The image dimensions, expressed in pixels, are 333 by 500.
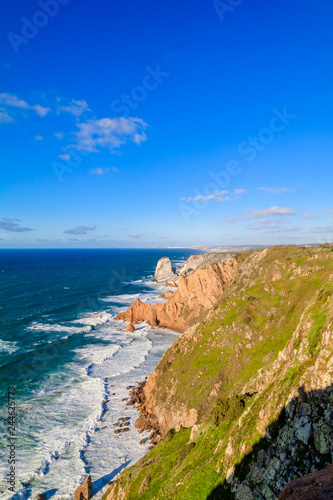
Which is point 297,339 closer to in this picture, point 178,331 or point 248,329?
point 248,329

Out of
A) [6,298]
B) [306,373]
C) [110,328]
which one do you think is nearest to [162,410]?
[306,373]

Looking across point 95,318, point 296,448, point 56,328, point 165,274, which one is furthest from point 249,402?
point 165,274

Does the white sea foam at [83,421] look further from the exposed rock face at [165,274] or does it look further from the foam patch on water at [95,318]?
the exposed rock face at [165,274]

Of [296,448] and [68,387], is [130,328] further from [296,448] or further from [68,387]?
[296,448]

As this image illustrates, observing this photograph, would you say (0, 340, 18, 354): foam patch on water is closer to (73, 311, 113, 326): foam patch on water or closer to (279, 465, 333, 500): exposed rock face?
(73, 311, 113, 326): foam patch on water

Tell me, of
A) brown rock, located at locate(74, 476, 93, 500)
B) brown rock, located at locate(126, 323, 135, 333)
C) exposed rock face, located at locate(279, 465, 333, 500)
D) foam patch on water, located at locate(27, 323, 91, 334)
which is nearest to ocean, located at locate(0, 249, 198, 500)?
foam patch on water, located at locate(27, 323, 91, 334)

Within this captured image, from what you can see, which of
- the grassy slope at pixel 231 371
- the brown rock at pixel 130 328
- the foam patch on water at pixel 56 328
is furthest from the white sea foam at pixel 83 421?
the foam patch on water at pixel 56 328
